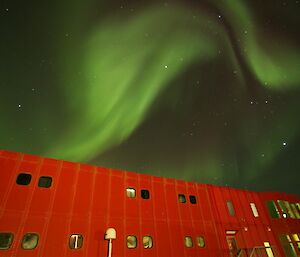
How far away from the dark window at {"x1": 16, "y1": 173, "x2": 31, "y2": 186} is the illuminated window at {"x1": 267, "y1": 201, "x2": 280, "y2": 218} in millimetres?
24368

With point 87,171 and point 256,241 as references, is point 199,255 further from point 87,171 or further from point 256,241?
point 87,171

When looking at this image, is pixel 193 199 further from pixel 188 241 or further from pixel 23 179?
pixel 23 179

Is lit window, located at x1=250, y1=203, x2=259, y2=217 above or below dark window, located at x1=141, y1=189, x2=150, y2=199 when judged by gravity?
above

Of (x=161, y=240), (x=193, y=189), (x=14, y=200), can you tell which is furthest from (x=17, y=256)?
(x=193, y=189)

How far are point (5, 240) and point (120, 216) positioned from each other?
6791 mm

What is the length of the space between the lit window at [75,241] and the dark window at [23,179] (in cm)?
416

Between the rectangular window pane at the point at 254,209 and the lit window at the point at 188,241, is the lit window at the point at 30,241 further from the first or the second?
the rectangular window pane at the point at 254,209

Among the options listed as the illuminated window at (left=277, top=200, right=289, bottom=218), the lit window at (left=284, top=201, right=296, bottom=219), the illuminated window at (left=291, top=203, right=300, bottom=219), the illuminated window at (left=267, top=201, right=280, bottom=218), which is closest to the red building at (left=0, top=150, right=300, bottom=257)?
the illuminated window at (left=267, top=201, right=280, bottom=218)

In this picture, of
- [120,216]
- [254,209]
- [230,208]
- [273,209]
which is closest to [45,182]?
[120,216]

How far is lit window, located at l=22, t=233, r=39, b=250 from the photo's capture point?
1180cm

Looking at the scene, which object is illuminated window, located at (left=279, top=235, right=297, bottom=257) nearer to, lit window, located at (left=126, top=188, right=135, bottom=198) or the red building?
the red building

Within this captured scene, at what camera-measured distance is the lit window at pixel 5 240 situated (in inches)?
442

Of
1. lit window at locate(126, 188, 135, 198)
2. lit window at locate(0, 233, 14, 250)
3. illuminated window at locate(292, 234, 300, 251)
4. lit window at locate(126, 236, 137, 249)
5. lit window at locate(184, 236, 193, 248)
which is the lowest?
lit window at locate(0, 233, 14, 250)

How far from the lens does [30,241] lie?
39.4 feet
